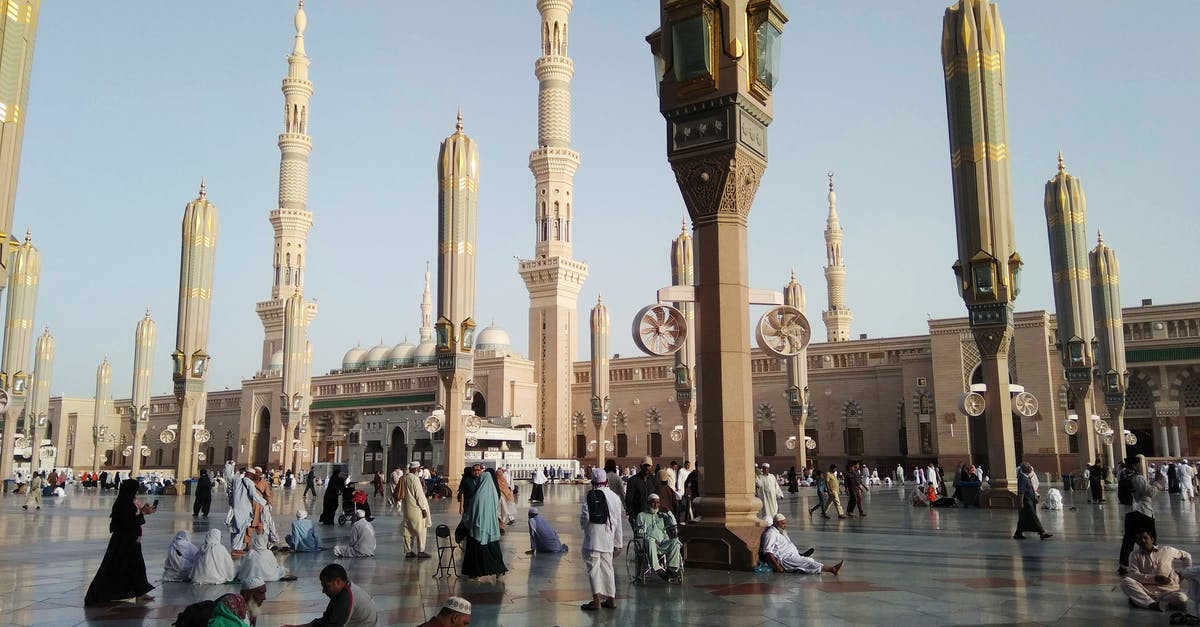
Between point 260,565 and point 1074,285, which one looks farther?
point 1074,285

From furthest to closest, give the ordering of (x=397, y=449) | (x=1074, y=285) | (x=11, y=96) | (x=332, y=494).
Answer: (x=397, y=449), (x=1074, y=285), (x=332, y=494), (x=11, y=96)

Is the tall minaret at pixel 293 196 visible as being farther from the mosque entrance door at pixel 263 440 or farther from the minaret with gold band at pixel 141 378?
the minaret with gold band at pixel 141 378

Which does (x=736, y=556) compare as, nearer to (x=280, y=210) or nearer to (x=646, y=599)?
(x=646, y=599)

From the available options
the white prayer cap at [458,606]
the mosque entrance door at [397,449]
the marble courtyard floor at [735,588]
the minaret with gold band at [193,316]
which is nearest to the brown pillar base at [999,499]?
the marble courtyard floor at [735,588]

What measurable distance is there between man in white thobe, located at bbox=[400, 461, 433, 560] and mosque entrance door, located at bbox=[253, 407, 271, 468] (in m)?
58.7

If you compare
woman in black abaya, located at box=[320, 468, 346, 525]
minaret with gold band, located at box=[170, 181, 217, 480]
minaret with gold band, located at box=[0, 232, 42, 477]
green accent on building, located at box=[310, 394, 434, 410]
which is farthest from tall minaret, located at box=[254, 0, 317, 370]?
woman in black abaya, located at box=[320, 468, 346, 525]

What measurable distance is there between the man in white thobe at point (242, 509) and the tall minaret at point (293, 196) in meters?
53.2

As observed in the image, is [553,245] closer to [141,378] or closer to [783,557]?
[141,378]

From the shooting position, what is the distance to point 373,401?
60281mm

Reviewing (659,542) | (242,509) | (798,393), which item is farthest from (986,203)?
(798,393)

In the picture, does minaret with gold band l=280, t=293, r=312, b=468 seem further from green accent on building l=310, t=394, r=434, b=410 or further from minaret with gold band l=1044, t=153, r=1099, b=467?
minaret with gold band l=1044, t=153, r=1099, b=467

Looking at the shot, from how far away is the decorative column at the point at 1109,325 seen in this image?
3120 centimetres

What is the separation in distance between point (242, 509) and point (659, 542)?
621 centimetres

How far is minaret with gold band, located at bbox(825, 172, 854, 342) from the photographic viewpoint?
2409 inches
